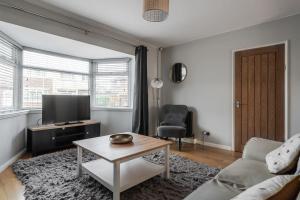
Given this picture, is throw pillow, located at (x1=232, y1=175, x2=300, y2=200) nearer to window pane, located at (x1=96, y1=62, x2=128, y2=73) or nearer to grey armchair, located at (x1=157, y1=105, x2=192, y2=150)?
grey armchair, located at (x1=157, y1=105, x2=192, y2=150)

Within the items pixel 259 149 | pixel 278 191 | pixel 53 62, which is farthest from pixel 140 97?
pixel 278 191

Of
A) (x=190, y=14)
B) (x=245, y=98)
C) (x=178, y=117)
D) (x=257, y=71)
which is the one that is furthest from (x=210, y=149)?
(x=190, y=14)

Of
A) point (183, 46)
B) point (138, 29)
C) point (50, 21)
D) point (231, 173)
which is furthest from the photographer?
point (183, 46)

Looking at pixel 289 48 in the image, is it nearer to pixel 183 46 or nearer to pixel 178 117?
pixel 183 46

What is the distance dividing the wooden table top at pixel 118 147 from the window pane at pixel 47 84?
206 cm

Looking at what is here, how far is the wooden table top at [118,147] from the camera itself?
1.76 m

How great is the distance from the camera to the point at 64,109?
3.41 meters

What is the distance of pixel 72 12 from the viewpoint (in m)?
2.72

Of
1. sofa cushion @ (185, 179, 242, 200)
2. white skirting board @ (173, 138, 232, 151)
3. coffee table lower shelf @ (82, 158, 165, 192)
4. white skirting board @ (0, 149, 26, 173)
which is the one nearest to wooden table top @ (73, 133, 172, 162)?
coffee table lower shelf @ (82, 158, 165, 192)

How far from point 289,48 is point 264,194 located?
9.87 feet

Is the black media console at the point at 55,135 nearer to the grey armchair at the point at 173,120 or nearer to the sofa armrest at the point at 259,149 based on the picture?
the grey armchair at the point at 173,120

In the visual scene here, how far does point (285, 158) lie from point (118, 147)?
1577mm

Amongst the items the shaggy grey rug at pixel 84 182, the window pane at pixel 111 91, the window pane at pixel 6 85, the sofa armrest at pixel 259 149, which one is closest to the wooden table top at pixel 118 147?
the shaggy grey rug at pixel 84 182

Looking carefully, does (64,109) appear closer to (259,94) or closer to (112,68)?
(112,68)
